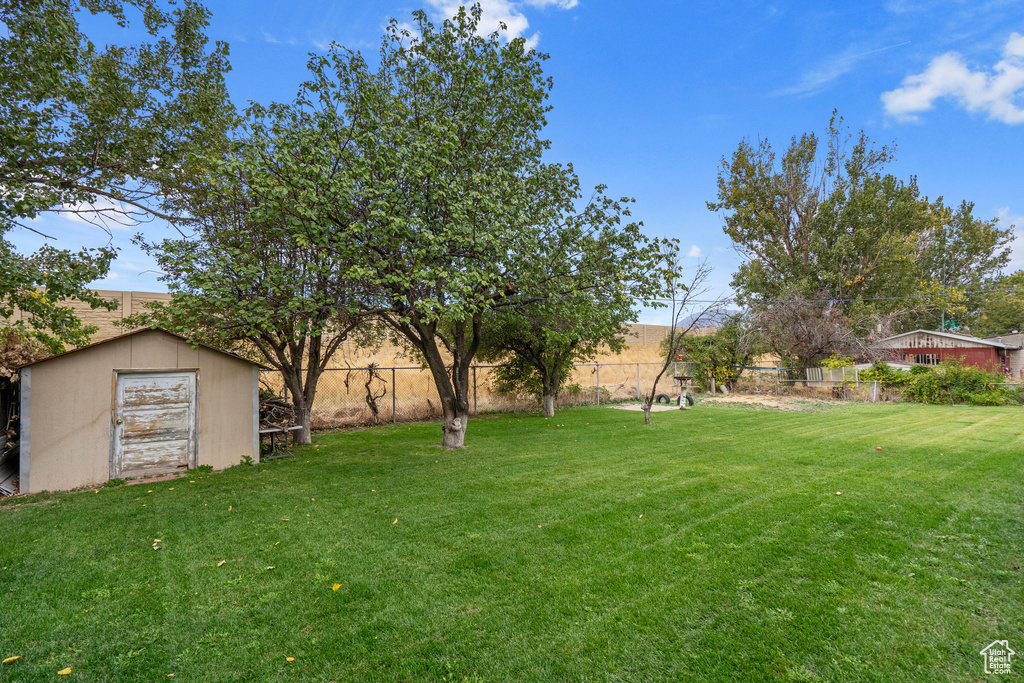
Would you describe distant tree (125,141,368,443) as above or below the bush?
above

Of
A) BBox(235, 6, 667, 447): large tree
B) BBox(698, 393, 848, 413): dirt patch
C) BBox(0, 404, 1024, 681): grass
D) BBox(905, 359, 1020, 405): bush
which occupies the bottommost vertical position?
BBox(0, 404, 1024, 681): grass

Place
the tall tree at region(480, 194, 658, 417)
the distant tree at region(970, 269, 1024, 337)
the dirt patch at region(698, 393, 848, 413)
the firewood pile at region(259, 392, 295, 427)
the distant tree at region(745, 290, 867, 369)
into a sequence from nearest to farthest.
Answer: the tall tree at region(480, 194, 658, 417) → the firewood pile at region(259, 392, 295, 427) → the dirt patch at region(698, 393, 848, 413) → the distant tree at region(745, 290, 867, 369) → the distant tree at region(970, 269, 1024, 337)

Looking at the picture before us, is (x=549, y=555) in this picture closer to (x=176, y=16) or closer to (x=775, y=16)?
(x=176, y=16)

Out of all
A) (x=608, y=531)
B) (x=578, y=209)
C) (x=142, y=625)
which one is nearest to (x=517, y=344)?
(x=578, y=209)

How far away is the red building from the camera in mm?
24031

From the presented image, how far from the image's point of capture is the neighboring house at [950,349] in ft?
78.7

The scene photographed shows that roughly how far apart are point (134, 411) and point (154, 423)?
13.4 inches

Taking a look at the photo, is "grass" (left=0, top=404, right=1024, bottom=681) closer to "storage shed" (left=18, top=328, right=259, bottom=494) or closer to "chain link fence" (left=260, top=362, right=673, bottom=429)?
"storage shed" (left=18, top=328, right=259, bottom=494)

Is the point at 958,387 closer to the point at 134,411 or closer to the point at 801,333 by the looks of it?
the point at 801,333

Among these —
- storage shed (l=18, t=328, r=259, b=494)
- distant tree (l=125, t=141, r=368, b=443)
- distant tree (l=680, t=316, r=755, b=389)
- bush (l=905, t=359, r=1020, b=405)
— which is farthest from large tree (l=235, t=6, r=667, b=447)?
bush (l=905, t=359, r=1020, b=405)

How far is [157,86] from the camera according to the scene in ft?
28.4

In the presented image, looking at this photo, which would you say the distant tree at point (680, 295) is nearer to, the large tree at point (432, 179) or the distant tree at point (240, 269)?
the large tree at point (432, 179)

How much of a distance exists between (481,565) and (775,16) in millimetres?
14045

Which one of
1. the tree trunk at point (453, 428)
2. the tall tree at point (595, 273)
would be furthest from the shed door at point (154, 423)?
the tall tree at point (595, 273)
